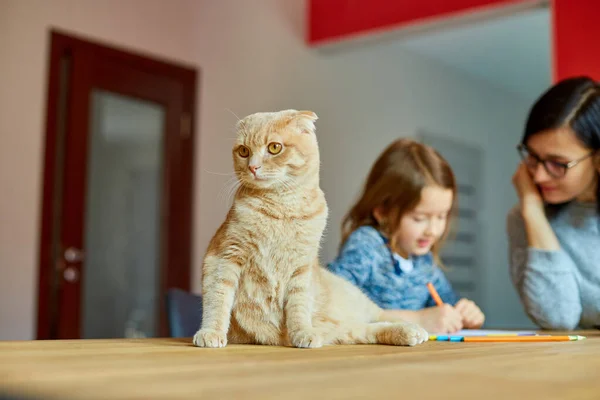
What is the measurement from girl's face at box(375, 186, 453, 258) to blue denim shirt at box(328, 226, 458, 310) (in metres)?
0.05

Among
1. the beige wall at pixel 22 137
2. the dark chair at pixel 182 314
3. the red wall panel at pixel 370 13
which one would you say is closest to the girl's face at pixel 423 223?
the dark chair at pixel 182 314

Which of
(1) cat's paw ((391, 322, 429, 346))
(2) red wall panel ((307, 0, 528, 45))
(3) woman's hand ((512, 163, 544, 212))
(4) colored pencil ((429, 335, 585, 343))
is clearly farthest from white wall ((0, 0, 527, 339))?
(1) cat's paw ((391, 322, 429, 346))

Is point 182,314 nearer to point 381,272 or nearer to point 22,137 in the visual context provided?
point 381,272

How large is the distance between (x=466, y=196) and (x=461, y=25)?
2363 mm

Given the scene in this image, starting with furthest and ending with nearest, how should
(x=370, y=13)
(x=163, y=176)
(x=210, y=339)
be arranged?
(x=370, y=13), (x=163, y=176), (x=210, y=339)

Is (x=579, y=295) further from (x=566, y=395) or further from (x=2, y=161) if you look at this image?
(x=2, y=161)

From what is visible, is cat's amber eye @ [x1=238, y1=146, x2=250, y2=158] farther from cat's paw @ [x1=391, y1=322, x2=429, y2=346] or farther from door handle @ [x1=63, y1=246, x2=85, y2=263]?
door handle @ [x1=63, y1=246, x2=85, y2=263]

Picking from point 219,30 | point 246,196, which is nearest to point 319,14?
point 219,30

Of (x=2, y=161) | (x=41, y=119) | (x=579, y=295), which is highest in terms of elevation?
(x=41, y=119)

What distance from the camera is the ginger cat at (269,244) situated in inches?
34.3

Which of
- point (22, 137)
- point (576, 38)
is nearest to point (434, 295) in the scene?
point (576, 38)

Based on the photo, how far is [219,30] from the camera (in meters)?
4.20

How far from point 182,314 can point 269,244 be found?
0.78 metres

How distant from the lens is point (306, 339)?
33.0 inches
